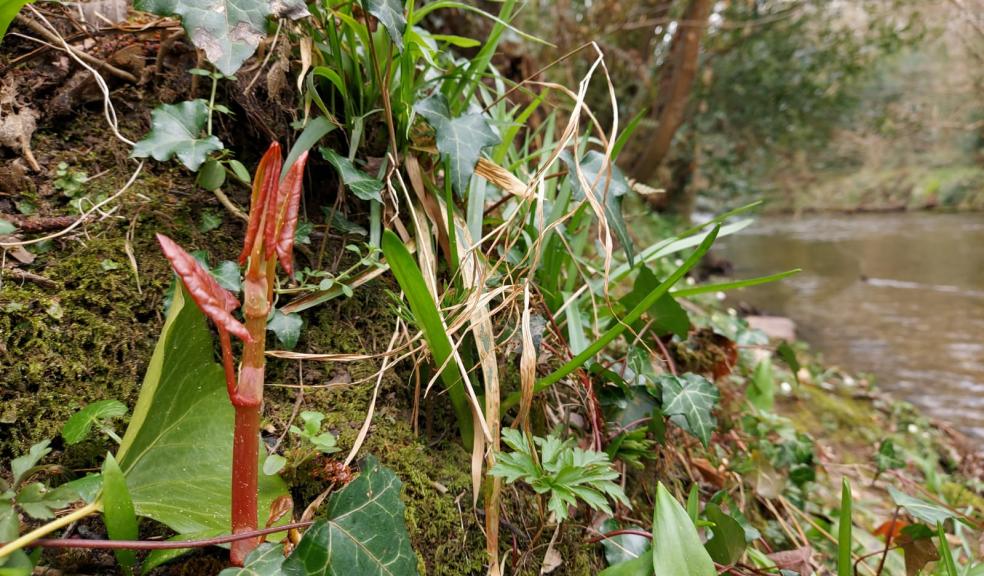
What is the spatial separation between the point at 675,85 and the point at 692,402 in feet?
14.6

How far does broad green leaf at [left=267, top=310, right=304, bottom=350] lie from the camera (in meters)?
0.82

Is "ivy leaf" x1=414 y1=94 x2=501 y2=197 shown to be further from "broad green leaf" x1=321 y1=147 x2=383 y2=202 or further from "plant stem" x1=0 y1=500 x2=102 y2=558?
"plant stem" x1=0 y1=500 x2=102 y2=558

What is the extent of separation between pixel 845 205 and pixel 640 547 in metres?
16.3

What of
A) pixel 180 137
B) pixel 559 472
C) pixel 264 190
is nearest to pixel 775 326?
pixel 559 472

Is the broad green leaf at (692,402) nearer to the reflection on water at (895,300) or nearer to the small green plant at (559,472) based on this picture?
the small green plant at (559,472)

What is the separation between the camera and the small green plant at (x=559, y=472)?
0.70 m

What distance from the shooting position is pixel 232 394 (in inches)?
21.6

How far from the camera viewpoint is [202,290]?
0.49 m

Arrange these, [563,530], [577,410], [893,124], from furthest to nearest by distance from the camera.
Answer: [893,124] < [577,410] < [563,530]

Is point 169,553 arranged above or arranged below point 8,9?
below

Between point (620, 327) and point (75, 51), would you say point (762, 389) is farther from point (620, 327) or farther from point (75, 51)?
point (75, 51)

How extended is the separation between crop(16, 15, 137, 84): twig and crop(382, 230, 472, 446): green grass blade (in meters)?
0.68

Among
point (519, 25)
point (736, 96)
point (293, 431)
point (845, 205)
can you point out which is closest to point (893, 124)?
point (845, 205)

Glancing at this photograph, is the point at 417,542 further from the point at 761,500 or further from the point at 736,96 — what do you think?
the point at 736,96
